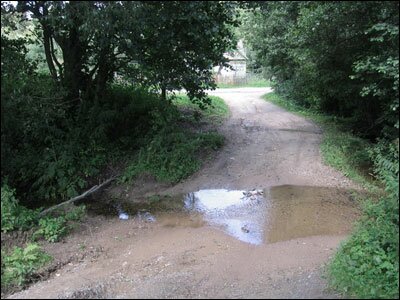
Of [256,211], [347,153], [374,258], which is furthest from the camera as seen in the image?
[347,153]

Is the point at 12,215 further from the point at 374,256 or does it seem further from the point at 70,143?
the point at 374,256

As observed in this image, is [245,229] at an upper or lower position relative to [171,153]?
lower

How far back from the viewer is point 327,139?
14445 mm

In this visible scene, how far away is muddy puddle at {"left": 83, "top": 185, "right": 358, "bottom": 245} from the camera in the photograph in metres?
8.16

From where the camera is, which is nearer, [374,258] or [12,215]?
[374,258]

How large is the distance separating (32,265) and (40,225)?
1.51 metres

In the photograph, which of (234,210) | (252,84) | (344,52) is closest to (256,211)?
(234,210)

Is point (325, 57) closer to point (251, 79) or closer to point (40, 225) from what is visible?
point (40, 225)

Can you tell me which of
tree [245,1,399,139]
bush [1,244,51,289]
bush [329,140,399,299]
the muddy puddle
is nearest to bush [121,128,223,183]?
the muddy puddle

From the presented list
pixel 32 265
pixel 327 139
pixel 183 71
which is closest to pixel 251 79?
pixel 327 139

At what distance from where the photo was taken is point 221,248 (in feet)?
24.4

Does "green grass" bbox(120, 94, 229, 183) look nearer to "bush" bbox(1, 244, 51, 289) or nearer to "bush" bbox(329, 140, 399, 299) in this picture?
"bush" bbox(1, 244, 51, 289)

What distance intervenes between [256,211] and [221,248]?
79.3 inches

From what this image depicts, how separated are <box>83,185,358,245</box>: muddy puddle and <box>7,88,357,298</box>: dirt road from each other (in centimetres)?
4
